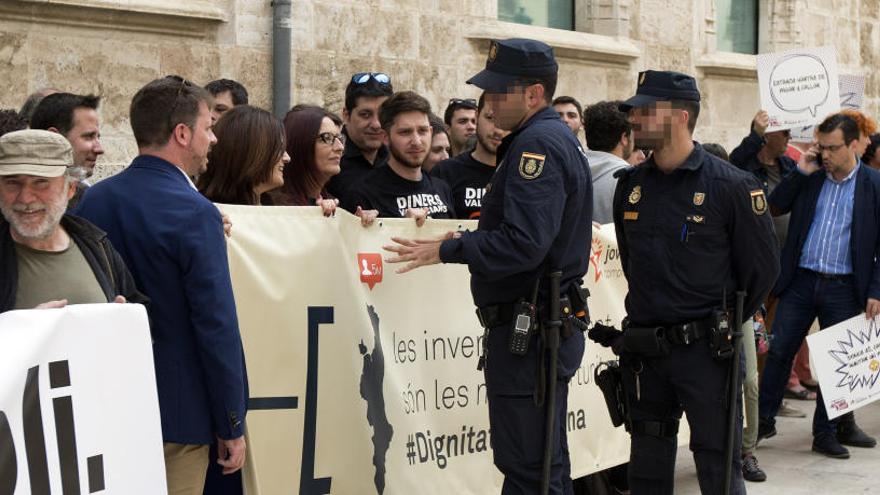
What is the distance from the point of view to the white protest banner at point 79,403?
3.29 metres

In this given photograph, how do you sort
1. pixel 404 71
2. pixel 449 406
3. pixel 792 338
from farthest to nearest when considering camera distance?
pixel 404 71 < pixel 792 338 < pixel 449 406

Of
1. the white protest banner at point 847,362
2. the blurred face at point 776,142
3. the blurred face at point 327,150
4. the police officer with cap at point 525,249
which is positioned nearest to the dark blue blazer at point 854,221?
the white protest banner at point 847,362

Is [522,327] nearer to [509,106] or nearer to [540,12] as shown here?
[509,106]

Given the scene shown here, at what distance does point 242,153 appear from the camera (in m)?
4.81

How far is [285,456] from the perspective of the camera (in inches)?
192

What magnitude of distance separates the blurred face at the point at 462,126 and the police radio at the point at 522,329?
362 centimetres

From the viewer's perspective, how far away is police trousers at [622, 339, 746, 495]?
5.07 metres

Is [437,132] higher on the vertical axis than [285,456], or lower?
higher

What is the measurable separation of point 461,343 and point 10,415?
2707 millimetres

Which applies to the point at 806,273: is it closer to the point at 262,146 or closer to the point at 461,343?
the point at 461,343

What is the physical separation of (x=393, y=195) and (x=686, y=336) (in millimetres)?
1564

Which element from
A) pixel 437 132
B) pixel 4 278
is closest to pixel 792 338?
pixel 437 132

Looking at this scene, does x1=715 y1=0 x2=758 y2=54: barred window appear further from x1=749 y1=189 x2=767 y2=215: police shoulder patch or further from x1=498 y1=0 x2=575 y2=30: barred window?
x1=749 y1=189 x2=767 y2=215: police shoulder patch

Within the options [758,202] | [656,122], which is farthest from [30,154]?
[758,202]
